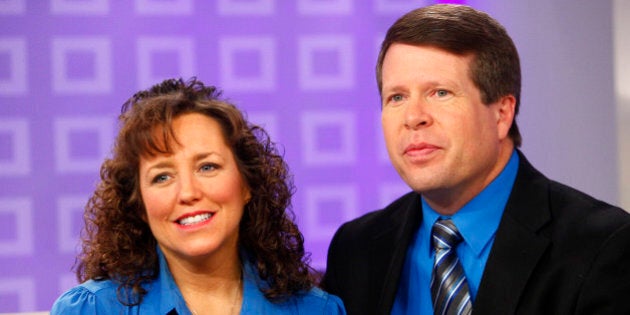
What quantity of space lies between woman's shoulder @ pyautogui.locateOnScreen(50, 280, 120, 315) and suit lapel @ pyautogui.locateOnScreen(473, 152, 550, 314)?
3.20ft

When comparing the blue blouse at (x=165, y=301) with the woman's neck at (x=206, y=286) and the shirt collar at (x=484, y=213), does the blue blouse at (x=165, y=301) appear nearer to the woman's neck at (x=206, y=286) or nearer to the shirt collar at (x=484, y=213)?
the woman's neck at (x=206, y=286)

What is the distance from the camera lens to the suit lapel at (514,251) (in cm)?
237

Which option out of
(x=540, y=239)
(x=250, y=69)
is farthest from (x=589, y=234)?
(x=250, y=69)

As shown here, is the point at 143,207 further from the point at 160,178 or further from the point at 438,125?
the point at 438,125

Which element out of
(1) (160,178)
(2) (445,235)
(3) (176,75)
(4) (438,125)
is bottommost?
(2) (445,235)

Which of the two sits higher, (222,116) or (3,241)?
(222,116)

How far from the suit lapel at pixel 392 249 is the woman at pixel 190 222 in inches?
6.3

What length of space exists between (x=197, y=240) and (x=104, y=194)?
→ 0.35 metres

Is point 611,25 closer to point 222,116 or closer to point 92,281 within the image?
point 222,116

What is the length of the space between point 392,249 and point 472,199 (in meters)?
0.32

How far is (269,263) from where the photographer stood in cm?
260

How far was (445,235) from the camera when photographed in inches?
101

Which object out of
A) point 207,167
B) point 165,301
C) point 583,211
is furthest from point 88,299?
point 583,211

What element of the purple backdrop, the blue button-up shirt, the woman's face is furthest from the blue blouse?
the purple backdrop
